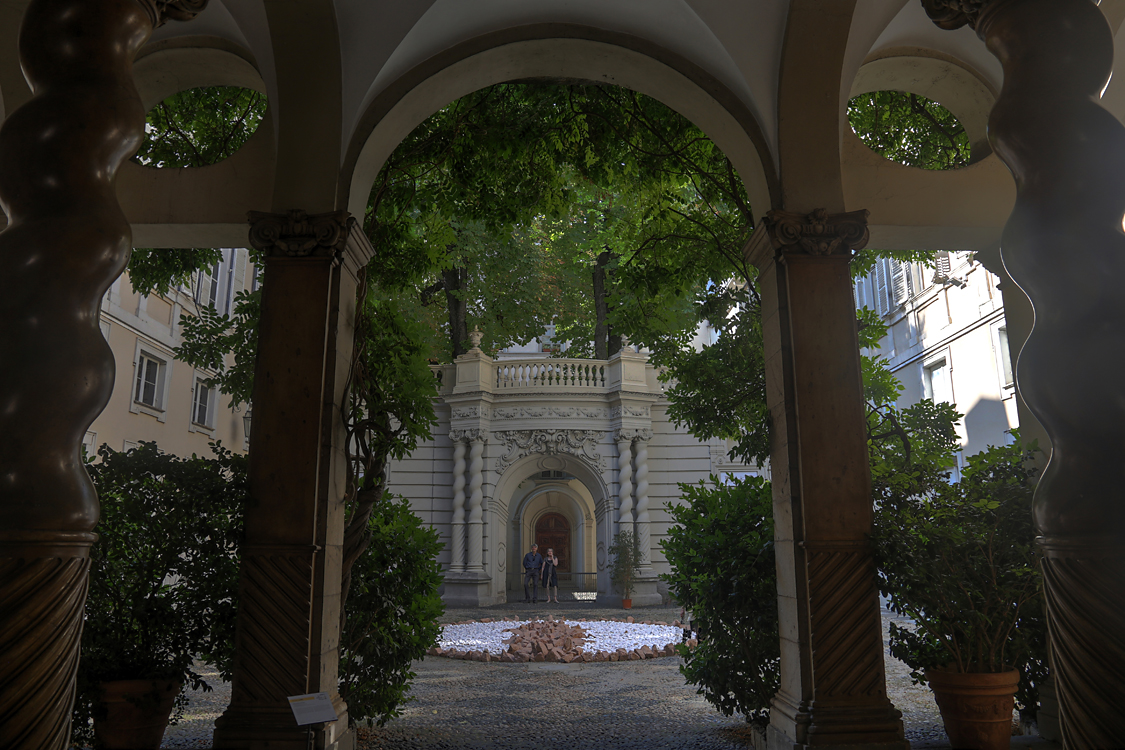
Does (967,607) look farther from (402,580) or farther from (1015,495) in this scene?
(402,580)

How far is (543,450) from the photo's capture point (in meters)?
18.8

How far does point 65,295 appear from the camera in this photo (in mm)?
2174

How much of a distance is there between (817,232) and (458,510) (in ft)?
Answer: 49.0

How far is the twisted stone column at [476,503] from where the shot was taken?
60.0 feet

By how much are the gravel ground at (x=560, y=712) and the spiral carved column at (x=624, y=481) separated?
28.1 feet

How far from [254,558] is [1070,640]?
13.2 feet

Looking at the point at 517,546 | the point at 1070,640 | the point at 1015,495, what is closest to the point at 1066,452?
the point at 1070,640

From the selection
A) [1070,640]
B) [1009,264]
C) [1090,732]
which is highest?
[1009,264]

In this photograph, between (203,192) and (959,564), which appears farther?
(203,192)

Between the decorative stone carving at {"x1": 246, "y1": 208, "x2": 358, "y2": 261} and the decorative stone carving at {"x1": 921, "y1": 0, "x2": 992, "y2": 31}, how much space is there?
350 cm

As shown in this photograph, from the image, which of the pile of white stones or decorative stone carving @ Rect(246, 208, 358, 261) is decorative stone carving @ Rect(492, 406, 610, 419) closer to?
the pile of white stones

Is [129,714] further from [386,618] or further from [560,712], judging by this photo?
[560,712]

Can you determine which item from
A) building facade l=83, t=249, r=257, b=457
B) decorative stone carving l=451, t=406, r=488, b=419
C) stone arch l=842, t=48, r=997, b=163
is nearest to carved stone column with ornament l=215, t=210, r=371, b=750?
stone arch l=842, t=48, r=997, b=163

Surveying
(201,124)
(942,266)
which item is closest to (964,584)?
(201,124)
